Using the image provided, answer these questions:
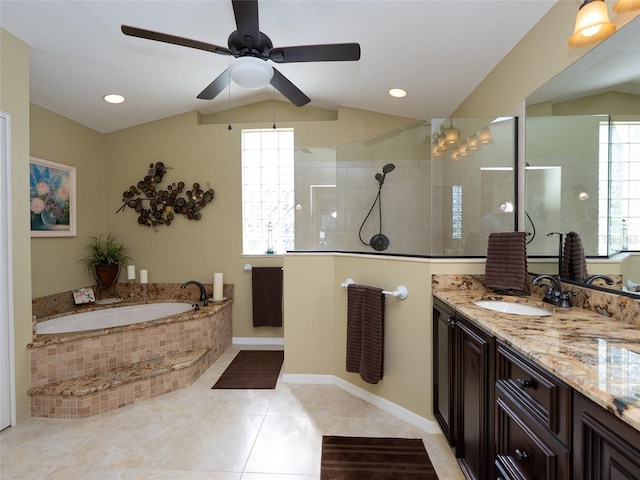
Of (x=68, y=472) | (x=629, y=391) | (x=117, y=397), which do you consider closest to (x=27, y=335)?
(x=117, y=397)

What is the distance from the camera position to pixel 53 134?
3.25 meters

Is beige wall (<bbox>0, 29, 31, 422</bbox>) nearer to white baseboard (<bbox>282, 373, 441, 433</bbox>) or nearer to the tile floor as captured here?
the tile floor

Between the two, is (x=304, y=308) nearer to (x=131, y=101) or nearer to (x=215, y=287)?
(x=215, y=287)

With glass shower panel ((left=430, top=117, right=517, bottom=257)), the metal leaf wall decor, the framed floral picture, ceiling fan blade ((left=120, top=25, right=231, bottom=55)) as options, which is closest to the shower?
glass shower panel ((left=430, top=117, right=517, bottom=257))

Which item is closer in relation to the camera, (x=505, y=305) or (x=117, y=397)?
(x=505, y=305)

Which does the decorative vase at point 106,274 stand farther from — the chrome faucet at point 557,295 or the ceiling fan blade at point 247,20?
the chrome faucet at point 557,295

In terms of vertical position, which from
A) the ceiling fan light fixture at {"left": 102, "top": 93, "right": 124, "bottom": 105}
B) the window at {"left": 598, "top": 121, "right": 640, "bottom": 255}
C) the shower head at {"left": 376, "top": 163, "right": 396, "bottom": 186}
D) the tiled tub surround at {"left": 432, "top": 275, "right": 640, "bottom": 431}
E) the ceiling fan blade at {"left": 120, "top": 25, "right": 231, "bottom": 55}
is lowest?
the tiled tub surround at {"left": 432, "top": 275, "right": 640, "bottom": 431}

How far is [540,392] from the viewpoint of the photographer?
981 millimetres

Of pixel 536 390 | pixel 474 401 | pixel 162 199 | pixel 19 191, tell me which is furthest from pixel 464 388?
pixel 162 199

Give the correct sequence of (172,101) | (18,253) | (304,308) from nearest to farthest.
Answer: (18,253)
(304,308)
(172,101)

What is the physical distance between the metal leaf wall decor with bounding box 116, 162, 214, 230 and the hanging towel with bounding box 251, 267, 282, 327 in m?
1.04

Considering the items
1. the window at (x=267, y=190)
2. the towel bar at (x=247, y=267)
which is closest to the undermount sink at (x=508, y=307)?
the towel bar at (x=247, y=267)

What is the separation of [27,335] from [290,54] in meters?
2.61

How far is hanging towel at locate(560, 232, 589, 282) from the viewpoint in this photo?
5.14ft
